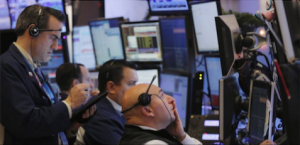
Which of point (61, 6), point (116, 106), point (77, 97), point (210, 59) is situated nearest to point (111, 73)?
point (116, 106)

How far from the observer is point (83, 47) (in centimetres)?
512

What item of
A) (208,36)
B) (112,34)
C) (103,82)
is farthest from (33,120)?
(112,34)

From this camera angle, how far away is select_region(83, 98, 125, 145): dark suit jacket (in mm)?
2539

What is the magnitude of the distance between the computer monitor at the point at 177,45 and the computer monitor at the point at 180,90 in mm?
93

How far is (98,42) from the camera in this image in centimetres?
452

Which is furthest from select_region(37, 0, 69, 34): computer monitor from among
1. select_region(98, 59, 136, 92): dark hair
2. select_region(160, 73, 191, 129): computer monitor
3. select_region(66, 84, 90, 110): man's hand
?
select_region(66, 84, 90, 110): man's hand

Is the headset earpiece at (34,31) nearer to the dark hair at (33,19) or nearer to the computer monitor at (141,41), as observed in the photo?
the dark hair at (33,19)

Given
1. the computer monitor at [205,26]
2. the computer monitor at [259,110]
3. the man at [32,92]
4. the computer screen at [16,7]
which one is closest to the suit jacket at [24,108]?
the man at [32,92]

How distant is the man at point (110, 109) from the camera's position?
255cm

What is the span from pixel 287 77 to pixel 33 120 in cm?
140

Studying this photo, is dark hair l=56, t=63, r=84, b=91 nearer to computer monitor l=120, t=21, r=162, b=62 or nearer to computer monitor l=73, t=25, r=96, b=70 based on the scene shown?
computer monitor l=120, t=21, r=162, b=62

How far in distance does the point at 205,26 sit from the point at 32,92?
5.47 ft

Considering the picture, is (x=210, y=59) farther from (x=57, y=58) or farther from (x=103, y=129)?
(x=57, y=58)

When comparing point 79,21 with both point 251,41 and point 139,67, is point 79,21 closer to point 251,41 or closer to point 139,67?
point 139,67
